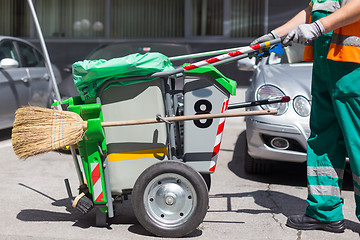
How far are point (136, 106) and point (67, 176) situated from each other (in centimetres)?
212

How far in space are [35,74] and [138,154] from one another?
16.1 ft

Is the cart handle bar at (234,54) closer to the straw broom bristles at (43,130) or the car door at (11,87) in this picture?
the straw broom bristles at (43,130)

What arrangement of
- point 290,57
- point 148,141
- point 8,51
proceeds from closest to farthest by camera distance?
point 148,141, point 290,57, point 8,51

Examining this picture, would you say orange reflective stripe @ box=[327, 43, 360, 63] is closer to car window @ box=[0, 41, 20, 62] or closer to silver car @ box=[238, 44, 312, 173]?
silver car @ box=[238, 44, 312, 173]

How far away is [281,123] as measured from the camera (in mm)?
5008

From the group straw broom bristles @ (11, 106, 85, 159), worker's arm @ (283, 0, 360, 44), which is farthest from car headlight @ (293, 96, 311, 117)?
straw broom bristles @ (11, 106, 85, 159)

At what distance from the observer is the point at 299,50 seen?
651 cm

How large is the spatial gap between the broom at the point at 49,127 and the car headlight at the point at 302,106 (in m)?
1.39

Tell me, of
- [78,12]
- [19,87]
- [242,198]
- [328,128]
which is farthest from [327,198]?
[78,12]

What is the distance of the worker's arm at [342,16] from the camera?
3559 mm

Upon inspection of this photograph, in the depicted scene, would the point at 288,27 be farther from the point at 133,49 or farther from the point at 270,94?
the point at 133,49

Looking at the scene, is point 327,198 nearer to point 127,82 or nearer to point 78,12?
point 127,82

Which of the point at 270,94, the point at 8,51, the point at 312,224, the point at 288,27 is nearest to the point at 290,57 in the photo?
the point at 270,94

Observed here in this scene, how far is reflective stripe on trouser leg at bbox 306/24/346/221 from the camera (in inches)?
155
